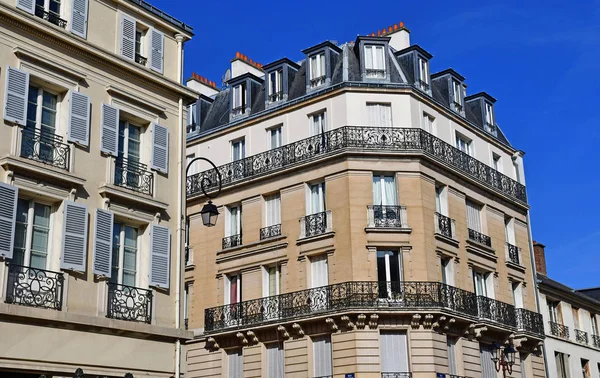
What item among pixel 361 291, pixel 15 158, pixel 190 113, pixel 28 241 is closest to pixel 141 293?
pixel 28 241

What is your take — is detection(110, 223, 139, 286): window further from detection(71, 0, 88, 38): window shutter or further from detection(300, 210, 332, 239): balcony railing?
detection(300, 210, 332, 239): balcony railing

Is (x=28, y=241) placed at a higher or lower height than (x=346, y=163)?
lower

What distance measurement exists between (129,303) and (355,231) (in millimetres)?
11614

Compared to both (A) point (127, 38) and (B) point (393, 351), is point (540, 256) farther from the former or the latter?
(A) point (127, 38)

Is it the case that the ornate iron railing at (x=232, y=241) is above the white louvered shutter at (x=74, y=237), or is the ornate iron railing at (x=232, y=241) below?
above

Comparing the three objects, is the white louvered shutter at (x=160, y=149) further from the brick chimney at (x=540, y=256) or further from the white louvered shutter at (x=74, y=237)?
the brick chimney at (x=540, y=256)

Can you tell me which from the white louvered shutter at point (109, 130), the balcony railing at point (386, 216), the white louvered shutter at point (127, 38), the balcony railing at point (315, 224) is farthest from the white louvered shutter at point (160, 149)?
the balcony railing at point (386, 216)

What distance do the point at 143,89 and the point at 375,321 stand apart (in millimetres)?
11480

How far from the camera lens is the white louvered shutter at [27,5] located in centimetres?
1485

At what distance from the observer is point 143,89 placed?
665 inches

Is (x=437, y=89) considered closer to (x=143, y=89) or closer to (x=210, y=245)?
(x=210, y=245)

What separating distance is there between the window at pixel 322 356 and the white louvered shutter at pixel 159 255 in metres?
Answer: 10.3

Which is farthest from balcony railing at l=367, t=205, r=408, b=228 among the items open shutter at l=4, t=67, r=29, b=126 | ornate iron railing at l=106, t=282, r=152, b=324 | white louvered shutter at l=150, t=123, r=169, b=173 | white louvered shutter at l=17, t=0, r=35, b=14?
open shutter at l=4, t=67, r=29, b=126

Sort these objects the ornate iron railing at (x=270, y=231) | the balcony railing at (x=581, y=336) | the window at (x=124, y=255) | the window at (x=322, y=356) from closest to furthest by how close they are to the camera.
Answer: the window at (x=124, y=255) → the window at (x=322, y=356) → the ornate iron railing at (x=270, y=231) → the balcony railing at (x=581, y=336)
